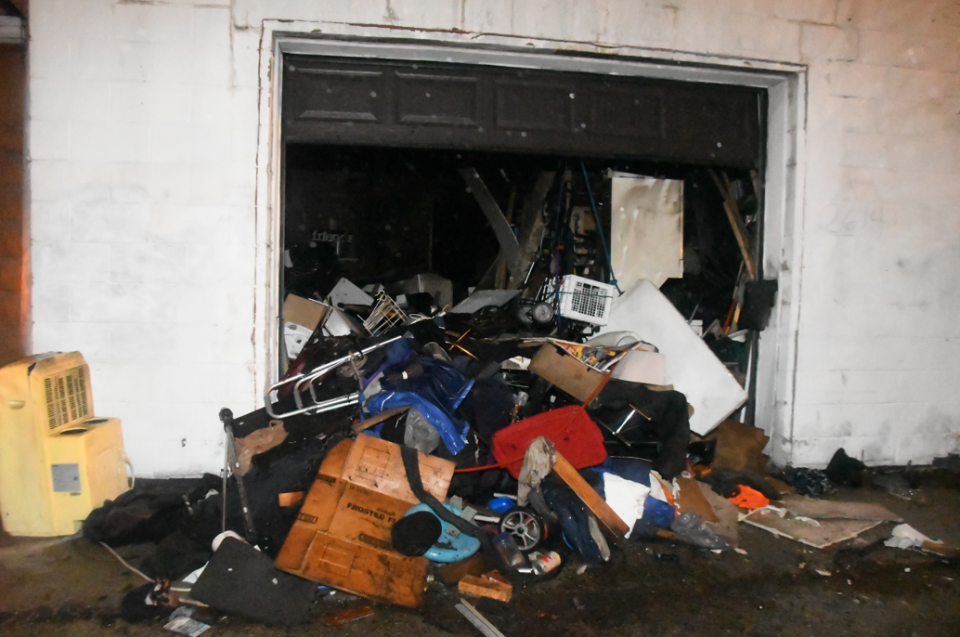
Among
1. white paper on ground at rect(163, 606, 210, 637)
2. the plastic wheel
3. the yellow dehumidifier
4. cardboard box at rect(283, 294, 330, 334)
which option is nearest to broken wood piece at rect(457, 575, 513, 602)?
the plastic wheel

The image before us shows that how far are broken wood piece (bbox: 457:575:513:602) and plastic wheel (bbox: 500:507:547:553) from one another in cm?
33

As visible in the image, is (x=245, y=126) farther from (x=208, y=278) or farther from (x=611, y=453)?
(x=611, y=453)

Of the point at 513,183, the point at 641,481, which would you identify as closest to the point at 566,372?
the point at 641,481

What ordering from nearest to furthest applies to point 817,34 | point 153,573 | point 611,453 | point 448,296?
point 153,573 → point 611,453 → point 817,34 → point 448,296

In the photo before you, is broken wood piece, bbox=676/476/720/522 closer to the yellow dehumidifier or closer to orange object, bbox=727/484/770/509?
orange object, bbox=727/484/770/509

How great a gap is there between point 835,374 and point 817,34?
8.03 ft

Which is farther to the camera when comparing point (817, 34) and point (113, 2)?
point (817, 34)

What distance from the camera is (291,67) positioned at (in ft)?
12.0

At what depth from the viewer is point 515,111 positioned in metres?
3.86

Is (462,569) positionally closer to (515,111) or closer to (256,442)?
(256,442)

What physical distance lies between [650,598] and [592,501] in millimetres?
593

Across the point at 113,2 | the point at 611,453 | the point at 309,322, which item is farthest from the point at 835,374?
the point at 113,2

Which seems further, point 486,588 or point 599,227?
point 599,227

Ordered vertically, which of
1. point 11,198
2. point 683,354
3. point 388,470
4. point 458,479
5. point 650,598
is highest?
point 11,198
